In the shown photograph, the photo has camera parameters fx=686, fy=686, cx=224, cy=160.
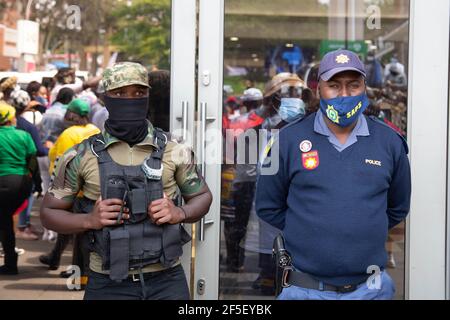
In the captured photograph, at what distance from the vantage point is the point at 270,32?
557cm

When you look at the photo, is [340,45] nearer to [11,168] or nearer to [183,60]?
[183,60]

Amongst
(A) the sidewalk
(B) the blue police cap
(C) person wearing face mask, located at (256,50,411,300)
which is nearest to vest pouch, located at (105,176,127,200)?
(C) person wearing face mask, located at (256,50,411,300)

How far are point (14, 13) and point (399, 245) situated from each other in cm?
321

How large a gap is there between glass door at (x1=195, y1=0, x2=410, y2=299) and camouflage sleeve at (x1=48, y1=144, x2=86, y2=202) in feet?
2.95

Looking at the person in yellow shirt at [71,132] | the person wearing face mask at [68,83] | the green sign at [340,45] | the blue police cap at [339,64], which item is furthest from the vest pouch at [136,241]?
the green sign at [340,45]

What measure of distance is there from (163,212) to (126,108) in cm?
51

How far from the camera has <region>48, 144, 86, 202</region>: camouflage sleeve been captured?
3.21 metres

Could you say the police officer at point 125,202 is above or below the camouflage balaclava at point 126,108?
below

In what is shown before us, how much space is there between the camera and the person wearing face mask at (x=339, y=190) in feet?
10.1

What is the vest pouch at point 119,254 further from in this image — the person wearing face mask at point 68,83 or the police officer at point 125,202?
the person wearing face mask at point 68,83

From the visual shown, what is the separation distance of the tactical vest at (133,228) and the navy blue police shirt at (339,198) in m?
0.59

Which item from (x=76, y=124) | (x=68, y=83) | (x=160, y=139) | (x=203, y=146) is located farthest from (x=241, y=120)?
(x=68, y=83)

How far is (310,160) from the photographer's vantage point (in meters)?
3.16

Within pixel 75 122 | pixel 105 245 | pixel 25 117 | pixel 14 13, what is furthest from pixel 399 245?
pixel 25 117
